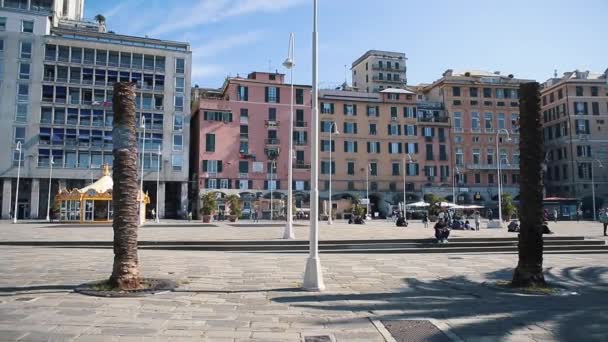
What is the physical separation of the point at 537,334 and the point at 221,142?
52.5m

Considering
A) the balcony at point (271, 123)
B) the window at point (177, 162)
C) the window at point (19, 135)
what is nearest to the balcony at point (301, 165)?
the balcony at point (271, 123)

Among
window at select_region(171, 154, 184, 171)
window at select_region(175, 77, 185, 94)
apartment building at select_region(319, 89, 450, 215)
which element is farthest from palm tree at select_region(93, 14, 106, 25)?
apartment building at select_region(319, 89, 450, 215)

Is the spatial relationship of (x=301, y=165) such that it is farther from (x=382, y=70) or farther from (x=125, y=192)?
(x=125, y=192)

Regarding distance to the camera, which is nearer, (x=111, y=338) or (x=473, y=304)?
(x=111, y=338)

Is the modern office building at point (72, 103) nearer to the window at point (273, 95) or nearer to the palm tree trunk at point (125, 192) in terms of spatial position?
the window at point (273, 95)

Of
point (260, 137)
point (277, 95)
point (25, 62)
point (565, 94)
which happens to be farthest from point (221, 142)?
point (565, 94)

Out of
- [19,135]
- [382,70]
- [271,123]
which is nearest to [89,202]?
[19,135]

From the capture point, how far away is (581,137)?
211 ft

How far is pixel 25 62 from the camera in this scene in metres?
52.4

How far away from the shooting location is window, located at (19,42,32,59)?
52312 mm

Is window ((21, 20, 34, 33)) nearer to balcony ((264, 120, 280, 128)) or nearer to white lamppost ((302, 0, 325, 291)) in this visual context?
balcony ((264, 120, 280, 128))

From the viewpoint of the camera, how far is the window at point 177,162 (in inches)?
2192

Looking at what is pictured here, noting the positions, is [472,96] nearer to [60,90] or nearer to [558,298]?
[60,90]

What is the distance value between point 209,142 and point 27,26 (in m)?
25.3
